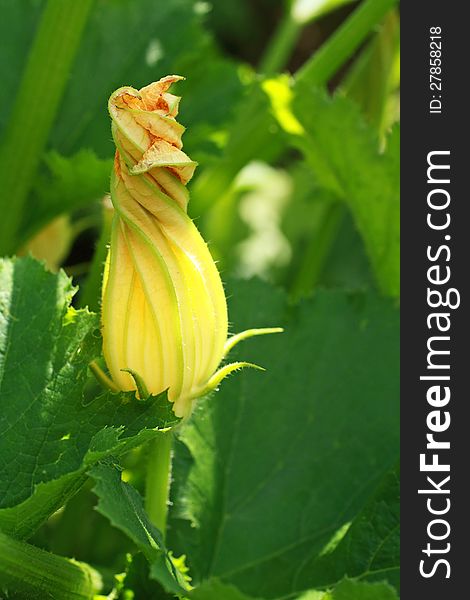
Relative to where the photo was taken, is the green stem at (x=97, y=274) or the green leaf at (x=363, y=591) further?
the green stem at (x=97, y=274)

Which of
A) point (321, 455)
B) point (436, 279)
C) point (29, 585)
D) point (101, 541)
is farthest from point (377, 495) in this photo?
point (101, 541)

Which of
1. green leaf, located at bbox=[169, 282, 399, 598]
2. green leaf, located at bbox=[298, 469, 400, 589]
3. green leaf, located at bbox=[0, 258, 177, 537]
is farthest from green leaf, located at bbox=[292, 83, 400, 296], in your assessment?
green leaf, located at bbox=[0, 258, 177, 537]

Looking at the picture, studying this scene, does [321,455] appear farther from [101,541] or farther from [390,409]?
[101,541]

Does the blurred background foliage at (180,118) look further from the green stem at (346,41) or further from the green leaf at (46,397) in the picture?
the green leaf at (46,397)

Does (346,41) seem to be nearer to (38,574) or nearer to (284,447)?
(284,447)

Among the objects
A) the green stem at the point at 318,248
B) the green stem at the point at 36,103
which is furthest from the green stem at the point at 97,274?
the green stem at the point at 318,248

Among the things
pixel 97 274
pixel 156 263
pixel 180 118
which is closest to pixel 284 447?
pixel 97 274

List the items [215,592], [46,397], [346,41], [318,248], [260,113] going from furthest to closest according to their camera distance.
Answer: [318,248] < [260,113] < [346,41] < [46,397] < [215,592]
